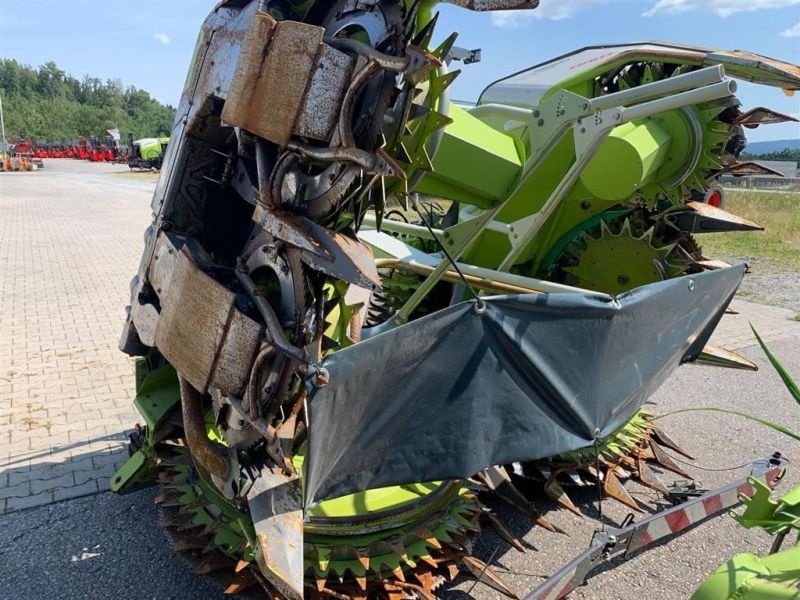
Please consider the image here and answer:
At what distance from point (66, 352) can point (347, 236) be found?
4.73m

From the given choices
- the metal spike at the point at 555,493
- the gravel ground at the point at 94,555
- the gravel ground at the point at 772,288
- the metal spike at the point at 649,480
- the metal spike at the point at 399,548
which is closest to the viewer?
the metal spike at the point at 399,548

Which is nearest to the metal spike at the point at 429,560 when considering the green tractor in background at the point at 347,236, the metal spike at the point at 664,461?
the green tractor in background at the point at 347,236

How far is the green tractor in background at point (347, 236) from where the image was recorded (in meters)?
1.86

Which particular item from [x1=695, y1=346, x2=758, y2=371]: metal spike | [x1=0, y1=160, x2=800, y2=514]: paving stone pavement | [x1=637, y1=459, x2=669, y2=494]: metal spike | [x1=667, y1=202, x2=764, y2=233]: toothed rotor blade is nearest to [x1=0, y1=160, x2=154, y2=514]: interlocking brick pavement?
[x1=0, y1=160, x2=800, y2=514]: paving stone pavement

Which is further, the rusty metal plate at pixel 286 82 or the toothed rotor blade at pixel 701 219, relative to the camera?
the toothed rotor blade at pixel 701 219

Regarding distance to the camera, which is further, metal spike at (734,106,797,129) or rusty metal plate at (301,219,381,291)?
metal spike at (734,106,797,129)

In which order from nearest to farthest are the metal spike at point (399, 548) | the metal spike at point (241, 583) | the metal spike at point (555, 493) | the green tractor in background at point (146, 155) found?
the metal spike at point (241, 583)
the metal spike at point (399, 548)
the metal spike at point (555, 493)
the green tractor in background at point (146, 155)

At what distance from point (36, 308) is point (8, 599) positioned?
5.26 meters

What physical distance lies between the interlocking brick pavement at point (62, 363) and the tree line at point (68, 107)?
49.3 meters

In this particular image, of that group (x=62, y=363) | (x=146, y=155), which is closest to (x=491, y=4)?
(x=62, y=363)

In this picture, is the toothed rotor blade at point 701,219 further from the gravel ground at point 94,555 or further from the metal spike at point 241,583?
the gravel ground at point 94,555

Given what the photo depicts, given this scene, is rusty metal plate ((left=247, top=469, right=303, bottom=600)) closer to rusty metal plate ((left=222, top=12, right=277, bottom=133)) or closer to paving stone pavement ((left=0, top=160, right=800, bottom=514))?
rusty metal plate ((left=222, top=12, right=277, bottom=133))

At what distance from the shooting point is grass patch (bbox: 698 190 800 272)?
12.4 meters

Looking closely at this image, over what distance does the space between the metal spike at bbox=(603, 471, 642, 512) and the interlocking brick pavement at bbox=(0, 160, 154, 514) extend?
2894mm
